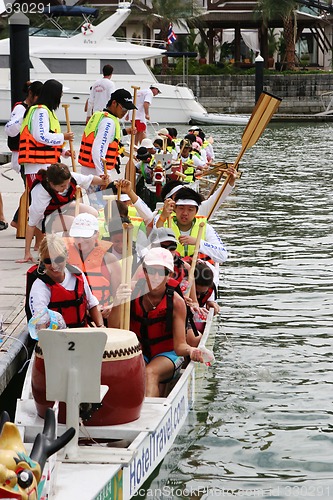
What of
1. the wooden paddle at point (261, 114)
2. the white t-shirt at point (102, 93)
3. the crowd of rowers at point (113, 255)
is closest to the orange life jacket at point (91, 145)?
the crowd of rowers at point (113, 255)

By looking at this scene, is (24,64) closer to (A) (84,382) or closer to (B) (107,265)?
(B) (107,265)

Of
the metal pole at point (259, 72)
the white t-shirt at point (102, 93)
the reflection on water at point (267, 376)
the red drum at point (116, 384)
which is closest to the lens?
the red drum at point (116, 384)

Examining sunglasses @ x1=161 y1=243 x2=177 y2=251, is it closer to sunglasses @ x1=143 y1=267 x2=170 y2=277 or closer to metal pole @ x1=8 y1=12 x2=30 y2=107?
sunglasses @ x1=143 y1=267 x2=170 y2=277

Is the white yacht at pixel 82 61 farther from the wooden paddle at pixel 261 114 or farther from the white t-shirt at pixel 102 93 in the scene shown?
the wooden paddle at pixel 261 114

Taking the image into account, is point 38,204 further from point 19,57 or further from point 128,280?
point 19,57

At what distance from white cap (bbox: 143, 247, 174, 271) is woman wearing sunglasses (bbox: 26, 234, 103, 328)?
1.35 ft

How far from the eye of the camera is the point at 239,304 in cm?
1058

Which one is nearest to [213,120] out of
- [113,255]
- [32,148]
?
[32,148]

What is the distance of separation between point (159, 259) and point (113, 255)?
0.78 m

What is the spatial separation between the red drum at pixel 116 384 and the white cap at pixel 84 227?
1.20 m

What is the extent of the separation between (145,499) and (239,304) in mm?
4739

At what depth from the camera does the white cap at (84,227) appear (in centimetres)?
684

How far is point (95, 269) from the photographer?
7098mm

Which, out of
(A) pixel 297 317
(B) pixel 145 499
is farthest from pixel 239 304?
(B) pixel 145 499
